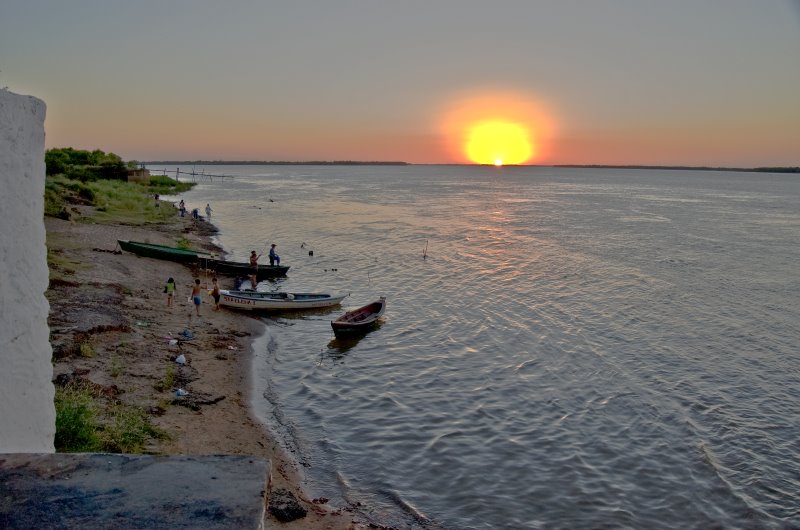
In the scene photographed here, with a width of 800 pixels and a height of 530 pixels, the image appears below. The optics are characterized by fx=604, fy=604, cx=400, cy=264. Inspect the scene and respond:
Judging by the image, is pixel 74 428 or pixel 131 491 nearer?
pixel 131 491

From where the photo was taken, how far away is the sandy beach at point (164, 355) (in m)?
15.1

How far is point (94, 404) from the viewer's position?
15.0 meters

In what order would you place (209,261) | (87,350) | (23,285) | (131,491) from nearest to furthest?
1. (131,491)
2. (23,285)
3. (87,350)
4. (209,261)

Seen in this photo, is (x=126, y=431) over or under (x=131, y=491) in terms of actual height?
under

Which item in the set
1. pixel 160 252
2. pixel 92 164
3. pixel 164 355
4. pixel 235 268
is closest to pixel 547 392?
pixel 164 355

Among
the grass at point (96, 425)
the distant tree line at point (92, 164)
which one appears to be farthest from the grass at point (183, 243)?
the distant tree line at point (92, 164)

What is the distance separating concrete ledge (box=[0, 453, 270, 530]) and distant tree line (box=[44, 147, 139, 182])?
81144mm

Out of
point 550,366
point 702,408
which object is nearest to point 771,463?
point 702,408

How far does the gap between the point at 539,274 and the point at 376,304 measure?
687 inches

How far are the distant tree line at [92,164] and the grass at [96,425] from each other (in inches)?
2694

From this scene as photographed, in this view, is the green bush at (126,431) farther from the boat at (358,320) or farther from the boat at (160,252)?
the boat at (160,252)

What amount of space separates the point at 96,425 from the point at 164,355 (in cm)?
721

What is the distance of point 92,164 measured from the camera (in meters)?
92.9

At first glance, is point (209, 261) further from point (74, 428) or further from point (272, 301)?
point (74, 428)
